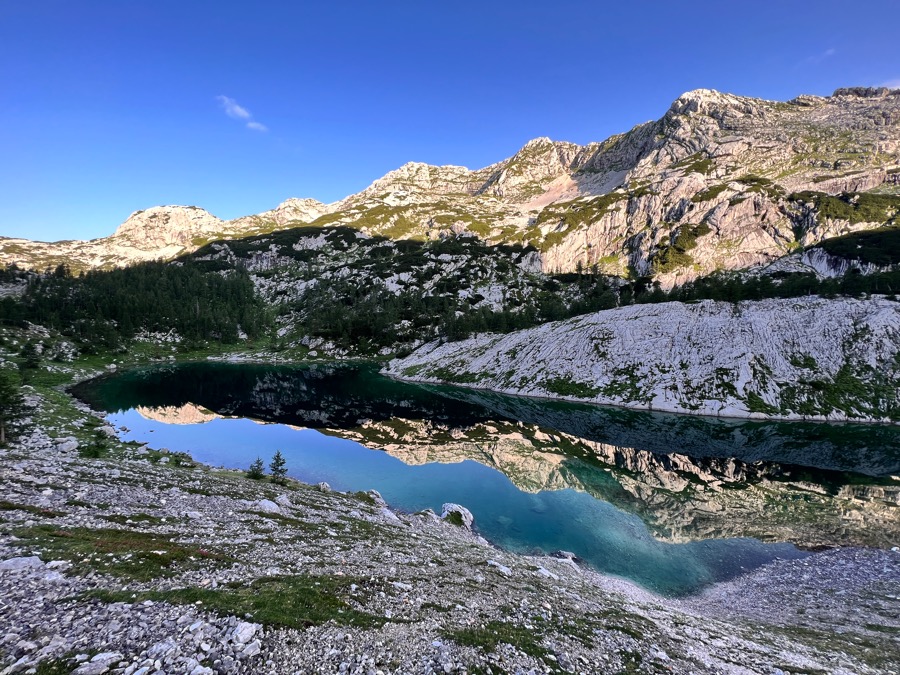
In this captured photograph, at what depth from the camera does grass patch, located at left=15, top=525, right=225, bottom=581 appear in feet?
38.4

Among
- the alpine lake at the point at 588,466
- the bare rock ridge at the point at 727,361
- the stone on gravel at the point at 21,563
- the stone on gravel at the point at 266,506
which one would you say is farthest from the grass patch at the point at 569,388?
the stone on gravel at the point at 21,563

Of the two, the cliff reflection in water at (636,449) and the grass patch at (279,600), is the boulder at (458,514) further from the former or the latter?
the grass patch at (279,600)

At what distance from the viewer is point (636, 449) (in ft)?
197

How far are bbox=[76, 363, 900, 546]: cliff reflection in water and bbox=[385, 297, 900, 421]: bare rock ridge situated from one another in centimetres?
648

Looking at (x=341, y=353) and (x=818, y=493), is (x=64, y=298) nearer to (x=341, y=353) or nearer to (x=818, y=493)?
(x=341, y=353)

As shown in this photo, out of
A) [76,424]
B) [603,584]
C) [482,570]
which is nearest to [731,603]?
[603,584]

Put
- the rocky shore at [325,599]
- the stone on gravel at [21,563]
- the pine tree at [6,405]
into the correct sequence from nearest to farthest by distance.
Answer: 1. the rocky shore at [325,599]
2. the stone on gravel at [21,563]
3. the pine tree at [6,405]

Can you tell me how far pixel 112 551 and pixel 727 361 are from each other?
11076 cm

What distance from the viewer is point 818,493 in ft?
146

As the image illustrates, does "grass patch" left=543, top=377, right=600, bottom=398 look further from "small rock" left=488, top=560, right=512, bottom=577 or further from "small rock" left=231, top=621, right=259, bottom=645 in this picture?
"small rock" left=231, top=621, right=259, bottom=645

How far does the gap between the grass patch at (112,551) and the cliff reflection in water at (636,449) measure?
39.3 metres

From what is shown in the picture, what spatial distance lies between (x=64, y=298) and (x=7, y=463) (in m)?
211

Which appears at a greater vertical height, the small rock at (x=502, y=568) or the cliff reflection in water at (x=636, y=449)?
the small rock at (x=502, y=568)

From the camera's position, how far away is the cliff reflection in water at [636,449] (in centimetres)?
3928
